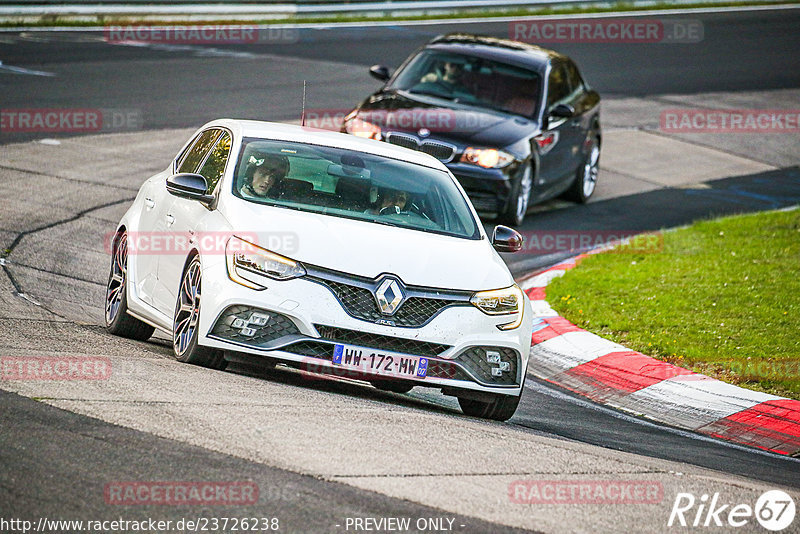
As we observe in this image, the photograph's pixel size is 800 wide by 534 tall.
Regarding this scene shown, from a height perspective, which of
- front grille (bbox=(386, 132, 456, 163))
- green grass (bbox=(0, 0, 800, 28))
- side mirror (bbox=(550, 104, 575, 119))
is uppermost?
side mirror (bbox=(550, 104, 575, 119))

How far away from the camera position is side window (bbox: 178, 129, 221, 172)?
904cm

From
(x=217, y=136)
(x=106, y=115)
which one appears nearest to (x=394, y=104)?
(x=106, y=115)

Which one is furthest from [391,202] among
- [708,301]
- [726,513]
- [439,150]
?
[439,150]

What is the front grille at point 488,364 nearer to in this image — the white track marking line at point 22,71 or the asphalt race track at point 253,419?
the asphalt race track at point 253,419

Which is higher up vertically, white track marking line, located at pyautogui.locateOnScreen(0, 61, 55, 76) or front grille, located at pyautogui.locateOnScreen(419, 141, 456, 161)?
front grille, located at pyautogui.locateOnScreen(419, 141, 456, 161)

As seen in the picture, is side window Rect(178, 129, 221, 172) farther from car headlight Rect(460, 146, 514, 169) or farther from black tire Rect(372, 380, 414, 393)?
car headlight Rect(460, 146, 514, 169)

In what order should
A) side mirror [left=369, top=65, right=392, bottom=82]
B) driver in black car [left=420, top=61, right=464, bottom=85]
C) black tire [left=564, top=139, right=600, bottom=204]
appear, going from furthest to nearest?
1. black tire [left=564, top=139, right=600, bottom=204]
2. side mirror [left=369, top=65, right=392, bottom=82]
3. driver in black car [left=420, top=61, right=464, bottom=85]

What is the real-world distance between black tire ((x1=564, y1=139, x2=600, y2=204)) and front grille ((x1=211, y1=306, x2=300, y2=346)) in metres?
10.3

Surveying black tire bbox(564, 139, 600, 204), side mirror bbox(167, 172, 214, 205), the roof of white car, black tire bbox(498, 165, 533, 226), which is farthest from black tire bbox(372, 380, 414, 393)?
black tire bbox(564, 139, 600, 204)

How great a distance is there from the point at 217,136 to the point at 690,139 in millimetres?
14631

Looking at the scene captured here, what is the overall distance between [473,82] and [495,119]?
2.72ft

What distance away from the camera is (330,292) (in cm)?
722

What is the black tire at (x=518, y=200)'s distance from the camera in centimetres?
1464

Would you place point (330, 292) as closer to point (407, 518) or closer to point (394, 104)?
point (407, 518)
